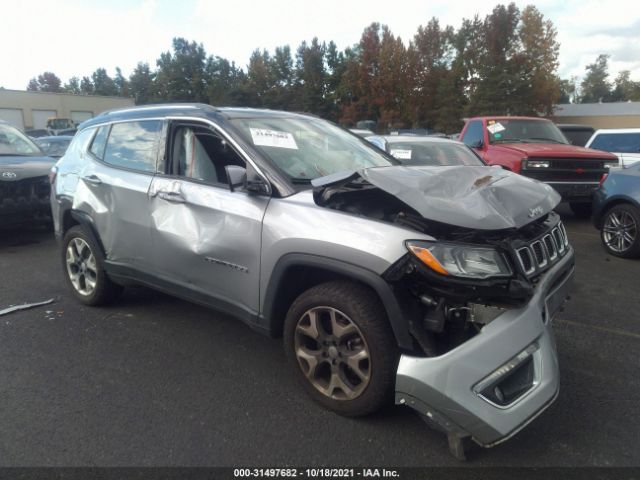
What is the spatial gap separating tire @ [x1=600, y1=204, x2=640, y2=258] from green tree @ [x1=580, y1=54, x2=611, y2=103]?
117848 millimetres

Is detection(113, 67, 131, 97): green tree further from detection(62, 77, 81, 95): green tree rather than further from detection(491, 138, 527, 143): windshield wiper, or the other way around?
detection(491, 138, 527, 143): windshield wiper

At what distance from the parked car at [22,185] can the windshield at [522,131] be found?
787cm

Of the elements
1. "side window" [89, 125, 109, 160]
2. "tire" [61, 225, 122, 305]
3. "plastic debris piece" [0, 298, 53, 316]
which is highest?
"side window" [89, 125, 109, 160]

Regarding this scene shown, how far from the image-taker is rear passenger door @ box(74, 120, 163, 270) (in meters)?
3.88

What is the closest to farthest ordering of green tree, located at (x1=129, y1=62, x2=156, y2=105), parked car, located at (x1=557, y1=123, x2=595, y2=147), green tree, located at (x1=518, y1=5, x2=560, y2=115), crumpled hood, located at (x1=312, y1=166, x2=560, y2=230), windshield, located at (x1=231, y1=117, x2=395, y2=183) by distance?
crumpled hood, located at (x1=312, y1=166, x2=560, y2=230), windshield, located at (x1=231, y1=117, x2=395, y2=183), parked car, located at (x1=557, y1=123, x2=595, y2=147), green tree, located at (x1=518, y1=5, x2=560, y2=115), green tree, located at (x1=129, y1=62, x2=156, y2=105)

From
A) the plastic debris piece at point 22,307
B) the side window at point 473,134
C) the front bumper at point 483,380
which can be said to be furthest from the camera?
the side window at point 473,134

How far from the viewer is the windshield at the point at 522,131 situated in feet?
31.1

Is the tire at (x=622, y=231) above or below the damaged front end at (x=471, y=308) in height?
below

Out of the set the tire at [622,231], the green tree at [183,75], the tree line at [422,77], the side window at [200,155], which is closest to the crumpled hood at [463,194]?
the side window at [200,155]

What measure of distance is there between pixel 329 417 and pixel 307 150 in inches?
73.0

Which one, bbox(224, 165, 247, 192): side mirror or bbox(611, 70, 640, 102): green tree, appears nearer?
bbox(224, 165, 247, 192): side mirror

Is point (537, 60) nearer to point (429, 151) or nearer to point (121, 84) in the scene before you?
point (429, 151)

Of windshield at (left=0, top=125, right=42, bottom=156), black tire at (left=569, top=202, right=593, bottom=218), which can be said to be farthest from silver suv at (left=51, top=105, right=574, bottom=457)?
black tire at (left=569, top=202, right=593, bottom=218)

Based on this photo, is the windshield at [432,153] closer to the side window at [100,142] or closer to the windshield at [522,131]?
the windshield at [522,131]
